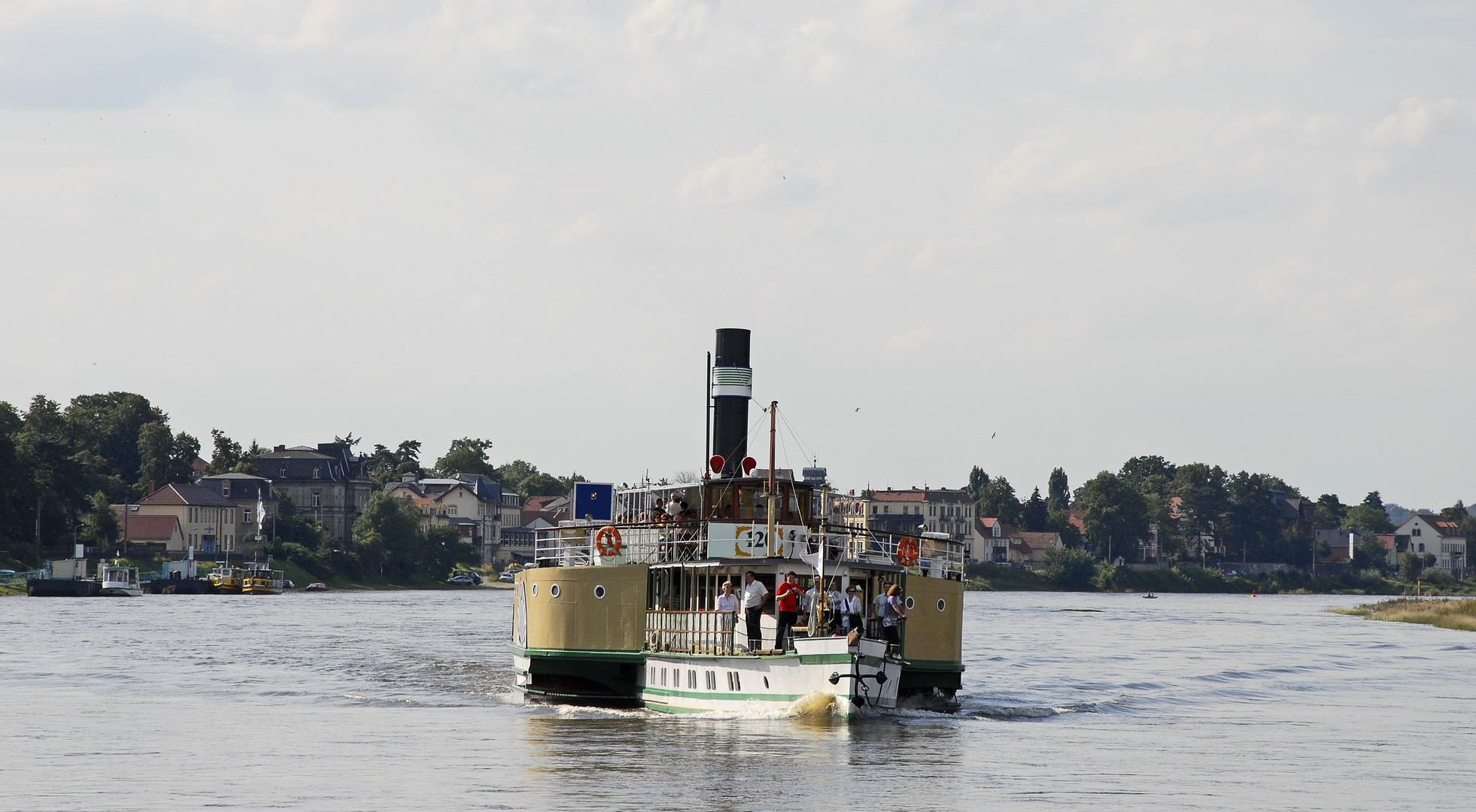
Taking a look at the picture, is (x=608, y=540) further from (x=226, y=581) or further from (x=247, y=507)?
(x=247, y=507)

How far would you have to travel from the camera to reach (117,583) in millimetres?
132125

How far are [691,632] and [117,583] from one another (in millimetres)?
107289

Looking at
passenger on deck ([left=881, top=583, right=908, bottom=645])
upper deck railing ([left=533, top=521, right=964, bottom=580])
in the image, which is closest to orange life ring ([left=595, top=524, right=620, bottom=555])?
upper deck railing ([left=533, top=521, right=964, bottom=580])

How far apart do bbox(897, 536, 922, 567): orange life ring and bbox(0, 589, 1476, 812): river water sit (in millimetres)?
3547

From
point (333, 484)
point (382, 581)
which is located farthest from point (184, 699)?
point (333, 484)

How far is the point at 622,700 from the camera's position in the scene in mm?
40031

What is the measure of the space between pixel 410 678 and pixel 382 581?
12057cm

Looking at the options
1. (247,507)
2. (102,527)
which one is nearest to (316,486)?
(247,507)

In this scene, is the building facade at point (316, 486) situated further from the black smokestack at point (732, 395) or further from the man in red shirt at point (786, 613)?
the man in red shirt at point (786, 613)

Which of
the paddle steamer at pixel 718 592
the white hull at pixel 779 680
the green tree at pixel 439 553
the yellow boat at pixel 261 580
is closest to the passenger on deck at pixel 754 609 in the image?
the paddle steamer at pixel 718 592

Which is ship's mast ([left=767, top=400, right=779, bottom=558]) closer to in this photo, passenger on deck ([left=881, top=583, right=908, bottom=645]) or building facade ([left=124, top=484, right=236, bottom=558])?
passenger on deck ([left=881, top=583, right=908, bottom=645])

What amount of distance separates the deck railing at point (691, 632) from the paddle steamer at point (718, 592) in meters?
0.04

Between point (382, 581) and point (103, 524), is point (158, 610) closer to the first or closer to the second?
point (103, 524)

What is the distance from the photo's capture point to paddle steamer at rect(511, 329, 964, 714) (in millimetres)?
36031
